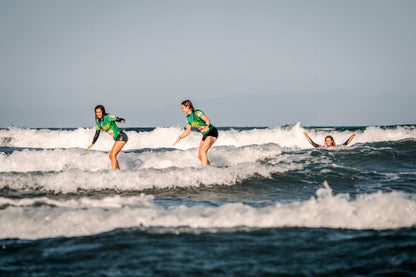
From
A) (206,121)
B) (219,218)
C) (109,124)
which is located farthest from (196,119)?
(219,218)

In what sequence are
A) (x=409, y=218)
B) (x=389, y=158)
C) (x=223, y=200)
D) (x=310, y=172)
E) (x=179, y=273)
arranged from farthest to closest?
(x=389, y=158) → (x=310, y=172) → (x=223, y=200) → (x=409, y=218) → (x=179, y=273)

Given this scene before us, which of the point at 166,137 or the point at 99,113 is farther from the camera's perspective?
the point at 166,137

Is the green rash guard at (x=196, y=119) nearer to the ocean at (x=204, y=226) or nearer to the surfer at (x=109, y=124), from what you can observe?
the ocean at (x=204, y=226)

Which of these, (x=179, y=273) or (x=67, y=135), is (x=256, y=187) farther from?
(x=67, y=135)

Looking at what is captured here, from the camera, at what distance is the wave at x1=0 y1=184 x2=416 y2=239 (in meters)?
3.84

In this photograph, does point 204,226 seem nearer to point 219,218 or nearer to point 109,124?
point 219,218

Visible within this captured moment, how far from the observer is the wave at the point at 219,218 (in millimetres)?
3844

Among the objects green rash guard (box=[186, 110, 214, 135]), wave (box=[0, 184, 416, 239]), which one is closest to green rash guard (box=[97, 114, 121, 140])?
green rash guard (box=[186, 110, 214, 135])

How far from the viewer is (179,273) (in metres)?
2.69

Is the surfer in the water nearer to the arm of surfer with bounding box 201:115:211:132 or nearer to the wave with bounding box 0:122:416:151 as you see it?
the arm of surfer with bounding box 201:115:211:132

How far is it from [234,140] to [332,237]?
21.7 m

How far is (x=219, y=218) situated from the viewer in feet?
13.1

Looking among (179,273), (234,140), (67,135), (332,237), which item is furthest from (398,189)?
(67,135)

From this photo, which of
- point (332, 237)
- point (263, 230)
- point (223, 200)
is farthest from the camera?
point (223, 200)
